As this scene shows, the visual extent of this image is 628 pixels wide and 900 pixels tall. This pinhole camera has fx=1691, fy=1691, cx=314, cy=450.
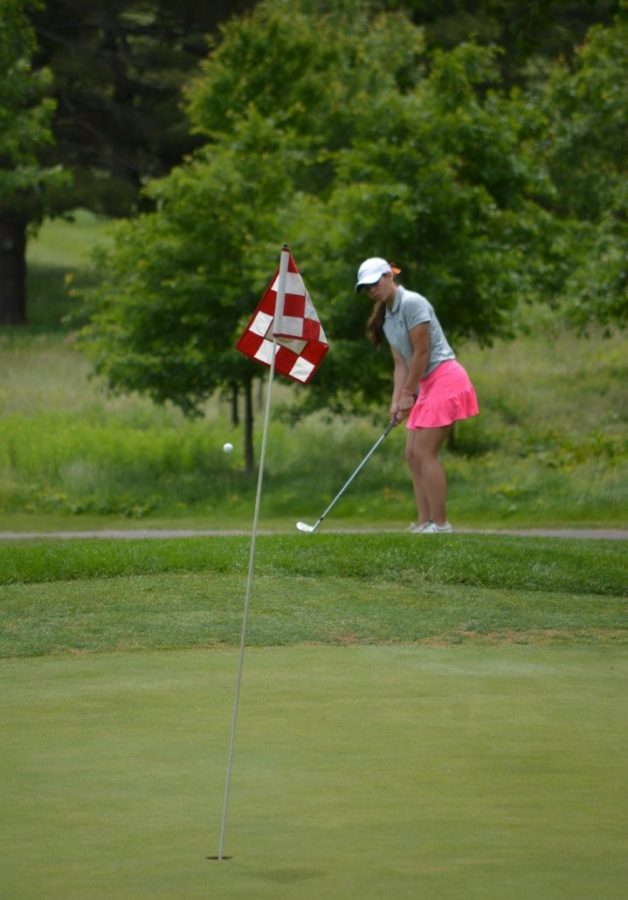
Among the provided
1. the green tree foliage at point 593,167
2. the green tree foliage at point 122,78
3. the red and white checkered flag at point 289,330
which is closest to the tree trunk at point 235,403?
the green tree foliage at point 593,167

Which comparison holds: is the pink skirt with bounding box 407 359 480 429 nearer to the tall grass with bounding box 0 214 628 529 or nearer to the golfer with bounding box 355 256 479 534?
the golfer with bounding box 355 256 479 534

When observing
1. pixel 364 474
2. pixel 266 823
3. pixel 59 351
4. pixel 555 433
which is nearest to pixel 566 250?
pixel 555 433

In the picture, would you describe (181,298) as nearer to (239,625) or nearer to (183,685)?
(239,625)

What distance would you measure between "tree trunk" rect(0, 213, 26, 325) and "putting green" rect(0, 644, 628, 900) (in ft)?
120

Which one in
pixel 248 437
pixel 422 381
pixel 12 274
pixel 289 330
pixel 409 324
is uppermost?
pixel 12 274

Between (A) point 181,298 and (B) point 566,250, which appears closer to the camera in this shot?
(A) point 181,298

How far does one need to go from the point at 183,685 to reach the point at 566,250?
64.4ft

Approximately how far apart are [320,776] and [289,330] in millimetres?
1866

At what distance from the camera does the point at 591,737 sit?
6.55 meters

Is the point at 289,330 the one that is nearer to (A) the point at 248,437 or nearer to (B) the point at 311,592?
(B) the point at 311,592

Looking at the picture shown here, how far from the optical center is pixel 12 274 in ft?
147

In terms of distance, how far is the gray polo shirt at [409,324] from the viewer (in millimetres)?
12211

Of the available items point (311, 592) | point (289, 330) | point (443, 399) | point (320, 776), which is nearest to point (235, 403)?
point (443, 399)

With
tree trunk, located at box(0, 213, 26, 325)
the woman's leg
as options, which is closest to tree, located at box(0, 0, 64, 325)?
tree trunk, located at box(0, 213, 26, 325)
